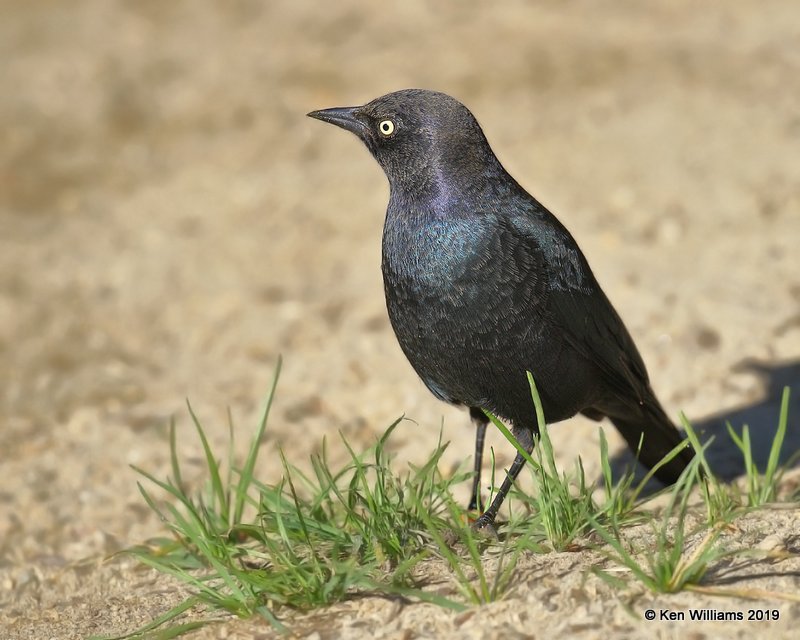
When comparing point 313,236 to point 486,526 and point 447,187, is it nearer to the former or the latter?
point 447,187

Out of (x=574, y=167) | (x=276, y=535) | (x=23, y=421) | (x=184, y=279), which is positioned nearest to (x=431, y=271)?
(x=276, y=535)

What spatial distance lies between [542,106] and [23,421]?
17.0 feet

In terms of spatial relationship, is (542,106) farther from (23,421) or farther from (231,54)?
(23,421)

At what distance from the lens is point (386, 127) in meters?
4.18

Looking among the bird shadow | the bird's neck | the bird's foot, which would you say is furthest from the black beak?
the bird shadow

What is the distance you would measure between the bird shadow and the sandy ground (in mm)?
23

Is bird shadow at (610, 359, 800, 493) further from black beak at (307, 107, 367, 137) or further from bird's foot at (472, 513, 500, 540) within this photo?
black beak at (307, 107, 367, 137)

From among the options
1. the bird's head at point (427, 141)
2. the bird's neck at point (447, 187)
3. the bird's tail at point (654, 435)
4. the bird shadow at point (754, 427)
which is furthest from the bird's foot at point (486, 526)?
the bird shadow at point (754, 427)

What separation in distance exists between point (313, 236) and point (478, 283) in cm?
437

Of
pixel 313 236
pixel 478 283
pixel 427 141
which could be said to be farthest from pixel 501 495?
pixel 313 236

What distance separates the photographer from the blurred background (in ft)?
19.8

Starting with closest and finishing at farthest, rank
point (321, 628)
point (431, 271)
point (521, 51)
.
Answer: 1. point (321, 628)
2. point (431, 271)
3. point (521, 51)

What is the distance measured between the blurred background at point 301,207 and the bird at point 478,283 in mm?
1377

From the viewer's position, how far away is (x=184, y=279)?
7.69 meters
